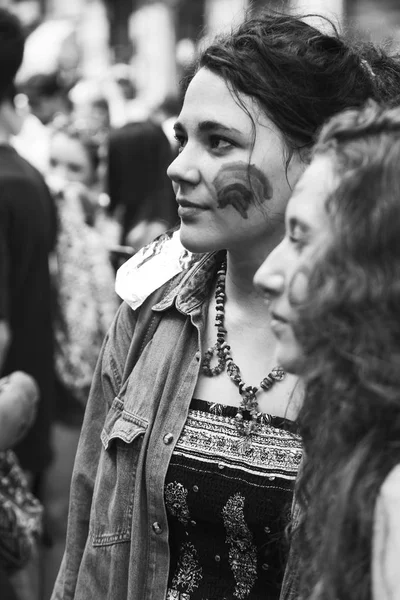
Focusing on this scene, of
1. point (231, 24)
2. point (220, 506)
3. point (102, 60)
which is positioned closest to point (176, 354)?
point (220, 506)

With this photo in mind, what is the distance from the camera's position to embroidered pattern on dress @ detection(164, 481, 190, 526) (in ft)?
7.66

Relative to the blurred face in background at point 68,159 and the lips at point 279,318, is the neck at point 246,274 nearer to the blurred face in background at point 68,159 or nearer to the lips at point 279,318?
the lips at point 279,318

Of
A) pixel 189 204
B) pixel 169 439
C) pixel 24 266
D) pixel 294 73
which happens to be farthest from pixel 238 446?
pixel 24 266

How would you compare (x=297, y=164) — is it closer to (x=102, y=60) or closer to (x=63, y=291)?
(x=63, y=291)

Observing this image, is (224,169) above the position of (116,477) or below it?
above

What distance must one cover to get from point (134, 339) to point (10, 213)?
5.72 feet

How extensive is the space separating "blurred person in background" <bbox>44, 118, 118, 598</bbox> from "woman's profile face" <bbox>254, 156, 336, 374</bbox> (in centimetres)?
323

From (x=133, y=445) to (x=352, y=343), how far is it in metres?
0.99

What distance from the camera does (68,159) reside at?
6.58 m

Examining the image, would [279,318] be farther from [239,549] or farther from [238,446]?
[239,549]

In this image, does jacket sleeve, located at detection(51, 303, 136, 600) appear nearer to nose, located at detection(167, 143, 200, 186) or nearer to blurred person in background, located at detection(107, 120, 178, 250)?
nose, located at detection(167, 143, 200, 186)

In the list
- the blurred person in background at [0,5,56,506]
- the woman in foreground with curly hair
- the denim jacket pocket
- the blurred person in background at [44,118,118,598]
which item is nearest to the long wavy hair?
the woman in foreground with curly hair

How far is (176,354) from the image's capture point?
246cm

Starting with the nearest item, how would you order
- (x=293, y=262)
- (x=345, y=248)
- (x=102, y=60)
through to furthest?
(x=345, y=248)
(x=293, y=262)
(x=102, y=60)
